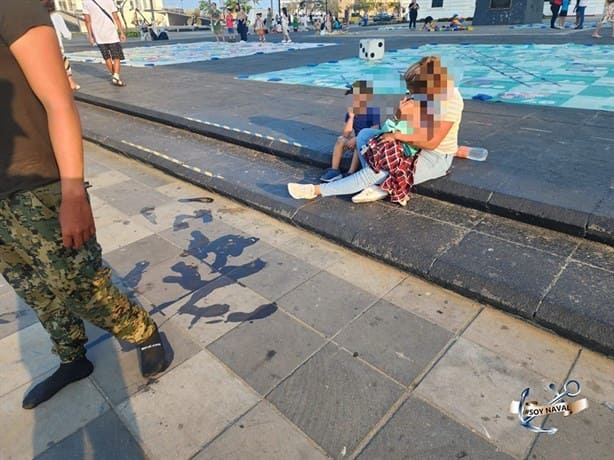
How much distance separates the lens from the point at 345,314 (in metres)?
2.60

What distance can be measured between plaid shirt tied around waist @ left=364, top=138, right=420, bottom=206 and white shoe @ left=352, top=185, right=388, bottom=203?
2.6 inches

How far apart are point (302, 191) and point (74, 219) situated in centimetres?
241

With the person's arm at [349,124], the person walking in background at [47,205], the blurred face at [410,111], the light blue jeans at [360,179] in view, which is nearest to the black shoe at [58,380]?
the person walking in background at [47,205]

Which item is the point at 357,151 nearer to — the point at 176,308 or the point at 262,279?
the point at 262,279

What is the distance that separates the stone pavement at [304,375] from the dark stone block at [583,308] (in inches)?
4.0

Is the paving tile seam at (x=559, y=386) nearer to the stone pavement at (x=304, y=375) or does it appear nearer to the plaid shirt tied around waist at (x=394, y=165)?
the stone pavement at (x=304, y=375)

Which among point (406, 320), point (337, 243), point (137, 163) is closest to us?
point (406, 320)

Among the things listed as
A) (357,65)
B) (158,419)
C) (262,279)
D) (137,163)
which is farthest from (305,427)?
(357,65)

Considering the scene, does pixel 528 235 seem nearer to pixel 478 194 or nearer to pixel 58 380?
pixel 478 194

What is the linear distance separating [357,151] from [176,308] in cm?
215

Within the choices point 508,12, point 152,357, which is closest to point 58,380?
point 152,357

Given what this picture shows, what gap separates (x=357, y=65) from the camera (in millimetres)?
11477

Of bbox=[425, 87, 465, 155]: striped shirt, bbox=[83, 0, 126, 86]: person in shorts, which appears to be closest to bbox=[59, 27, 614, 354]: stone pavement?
bbox=[425, 87, 465, 155]: striped shirt

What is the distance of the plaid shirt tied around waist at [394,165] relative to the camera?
339cm
